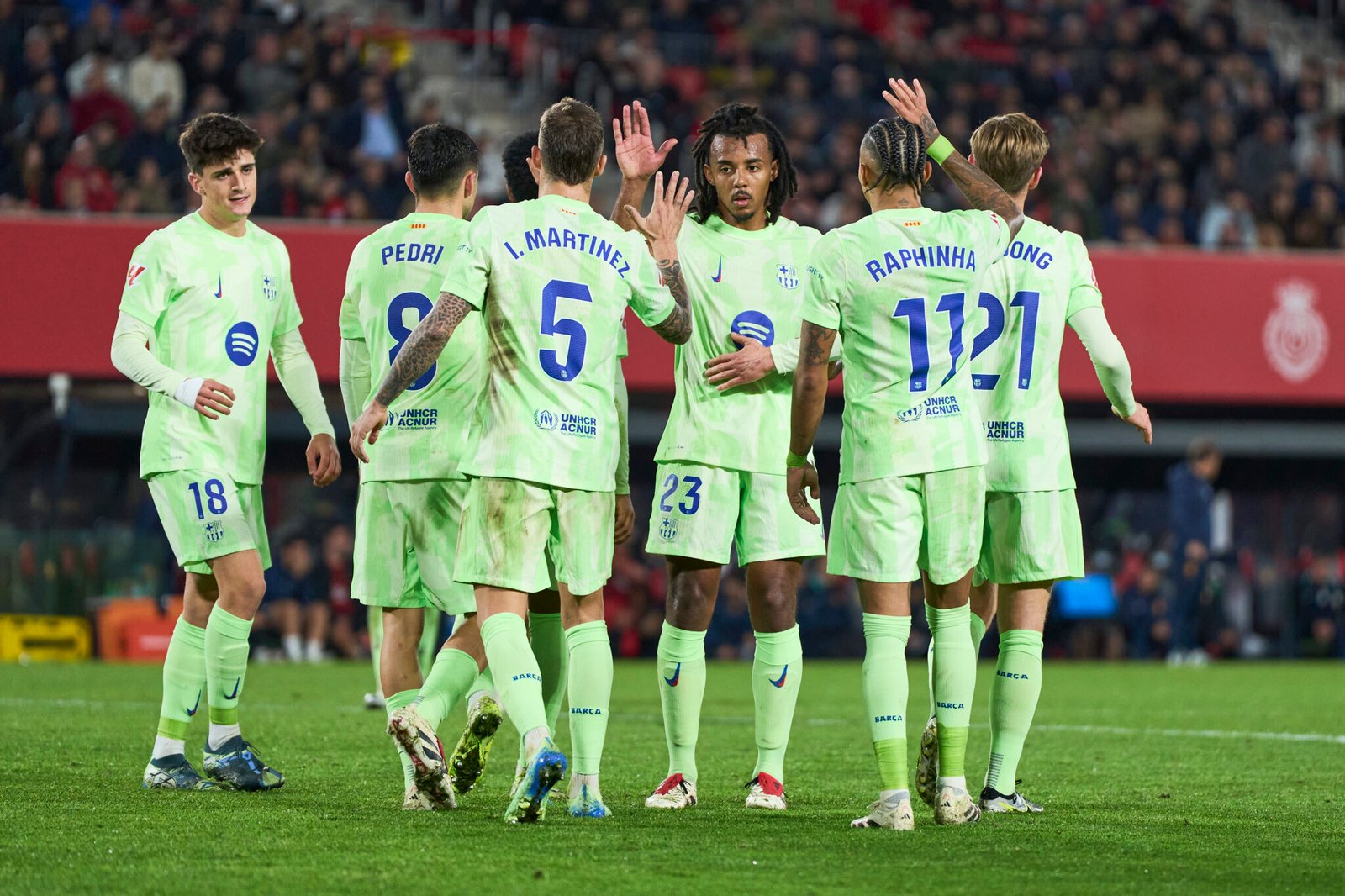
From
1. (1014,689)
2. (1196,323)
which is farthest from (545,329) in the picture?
(1196,323)

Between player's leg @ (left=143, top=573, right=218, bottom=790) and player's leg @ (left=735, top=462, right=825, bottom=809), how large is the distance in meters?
1.98

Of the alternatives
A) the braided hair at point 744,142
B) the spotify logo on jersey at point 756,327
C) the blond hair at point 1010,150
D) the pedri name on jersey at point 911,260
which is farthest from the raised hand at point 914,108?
the spotify logo on jersey at point 756,327

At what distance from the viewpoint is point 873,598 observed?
18.7ft

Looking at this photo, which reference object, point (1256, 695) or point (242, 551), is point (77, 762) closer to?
point (242, 551)

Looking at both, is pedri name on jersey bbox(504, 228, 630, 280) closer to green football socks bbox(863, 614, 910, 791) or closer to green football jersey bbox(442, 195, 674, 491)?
green football jersey bbox(442, 195, 674, 491)

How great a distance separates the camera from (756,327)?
6.39 meters

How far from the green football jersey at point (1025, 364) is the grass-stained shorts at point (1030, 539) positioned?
5 centimetres

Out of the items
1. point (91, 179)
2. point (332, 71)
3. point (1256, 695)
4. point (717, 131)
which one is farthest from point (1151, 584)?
point (717, 131)

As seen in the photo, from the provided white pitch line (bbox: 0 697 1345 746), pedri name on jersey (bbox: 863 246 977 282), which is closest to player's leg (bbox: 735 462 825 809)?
pedri name on jersey (bbox: 863 246 977 282)

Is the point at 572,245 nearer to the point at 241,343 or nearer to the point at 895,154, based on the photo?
the point at 895,154

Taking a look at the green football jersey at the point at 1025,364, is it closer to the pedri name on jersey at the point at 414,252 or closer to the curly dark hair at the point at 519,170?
the curly dark hair at the point at 519,170

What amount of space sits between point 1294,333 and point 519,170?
14003 millimetres

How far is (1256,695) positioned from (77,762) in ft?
29.2

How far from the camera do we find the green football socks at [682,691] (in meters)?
6.23
